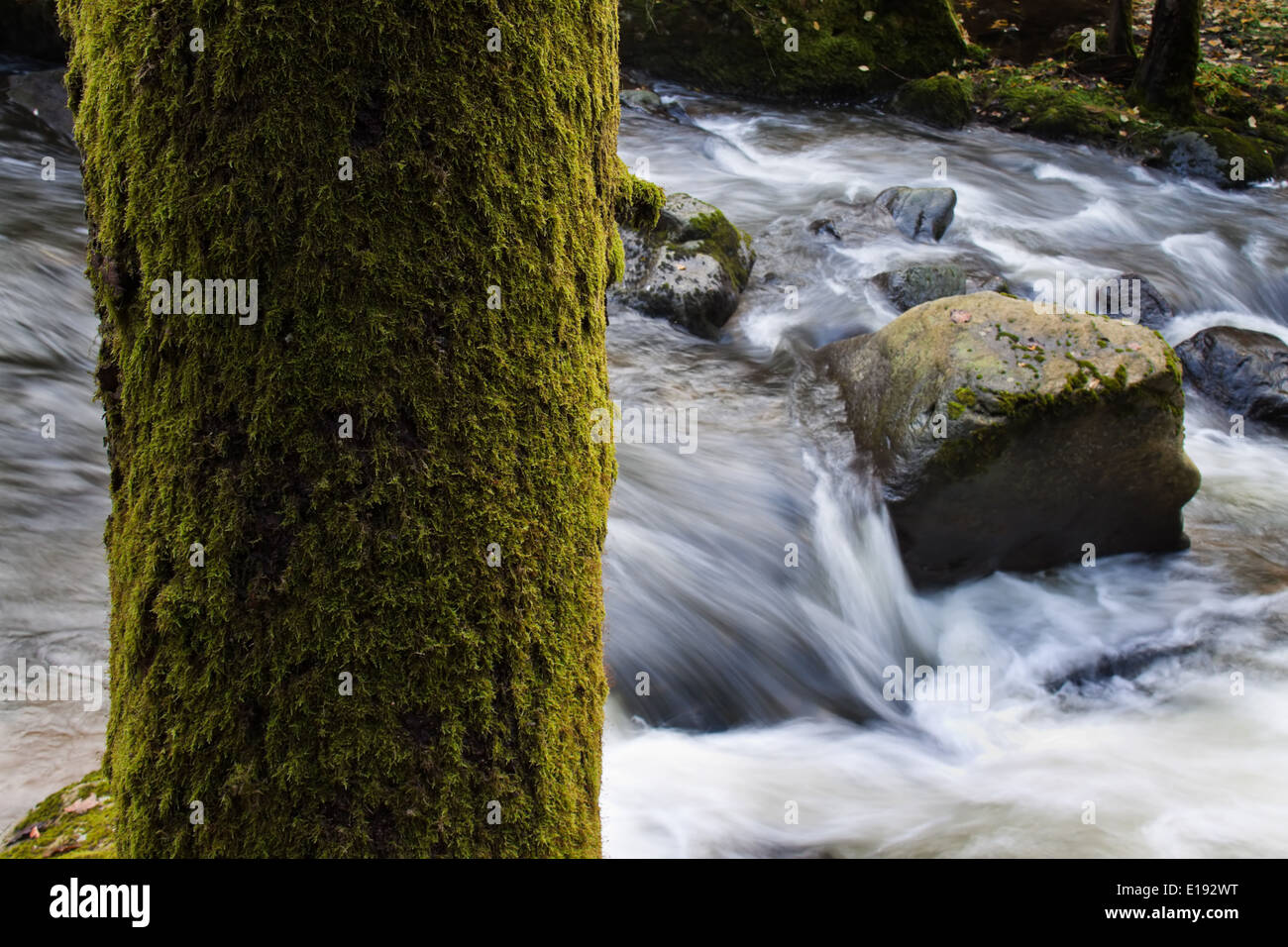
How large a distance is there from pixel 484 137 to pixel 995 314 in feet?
17.5

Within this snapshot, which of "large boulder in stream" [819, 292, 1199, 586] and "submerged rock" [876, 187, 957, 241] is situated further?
"submerged rock" [876, 187, 957, 241]

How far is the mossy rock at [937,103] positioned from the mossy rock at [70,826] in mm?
14426

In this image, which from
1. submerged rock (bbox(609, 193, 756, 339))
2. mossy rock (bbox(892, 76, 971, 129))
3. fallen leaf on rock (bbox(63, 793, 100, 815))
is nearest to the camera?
fallen leaf on rock (bbox(63, 793, 100, 815))

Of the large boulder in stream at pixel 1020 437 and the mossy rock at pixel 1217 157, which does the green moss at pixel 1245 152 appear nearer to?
the mossy rock at pixel 1217 157

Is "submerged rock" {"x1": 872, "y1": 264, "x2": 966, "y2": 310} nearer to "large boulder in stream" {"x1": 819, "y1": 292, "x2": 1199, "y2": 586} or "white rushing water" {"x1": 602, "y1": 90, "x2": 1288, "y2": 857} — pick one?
"white rushing water" {"x1": 602, "y1": 90, "x2": 1288, "y2": 857}

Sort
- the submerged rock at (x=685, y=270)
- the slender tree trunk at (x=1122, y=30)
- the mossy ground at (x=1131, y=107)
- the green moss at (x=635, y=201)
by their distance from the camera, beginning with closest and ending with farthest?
the green moss at (x=635, y=201) < the submerged rock at (x=685, y=270) < the mossy ground at (x=1131, y=107) < the slender tree trunk at (x=1122, y=30)

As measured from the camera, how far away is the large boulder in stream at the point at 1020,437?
5816 mm

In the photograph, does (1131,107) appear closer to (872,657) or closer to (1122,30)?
(1122,30)

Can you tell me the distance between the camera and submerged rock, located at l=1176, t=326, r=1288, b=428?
8594 millimetres

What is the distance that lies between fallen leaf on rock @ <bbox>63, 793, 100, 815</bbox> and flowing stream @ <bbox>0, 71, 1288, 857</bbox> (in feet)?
1.99

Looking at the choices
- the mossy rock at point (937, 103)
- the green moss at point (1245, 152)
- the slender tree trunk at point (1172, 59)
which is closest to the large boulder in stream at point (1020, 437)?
the mossy rock at point (937, 103)

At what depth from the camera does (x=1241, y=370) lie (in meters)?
8.78

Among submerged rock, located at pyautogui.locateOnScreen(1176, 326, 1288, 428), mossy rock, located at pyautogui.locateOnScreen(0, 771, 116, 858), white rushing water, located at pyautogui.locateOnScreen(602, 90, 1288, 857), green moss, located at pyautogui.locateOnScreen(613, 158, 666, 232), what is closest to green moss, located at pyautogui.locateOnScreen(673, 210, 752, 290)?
white rushing water, located at pyautogui.locateOnScreen(602, 90, 1288, 857)
